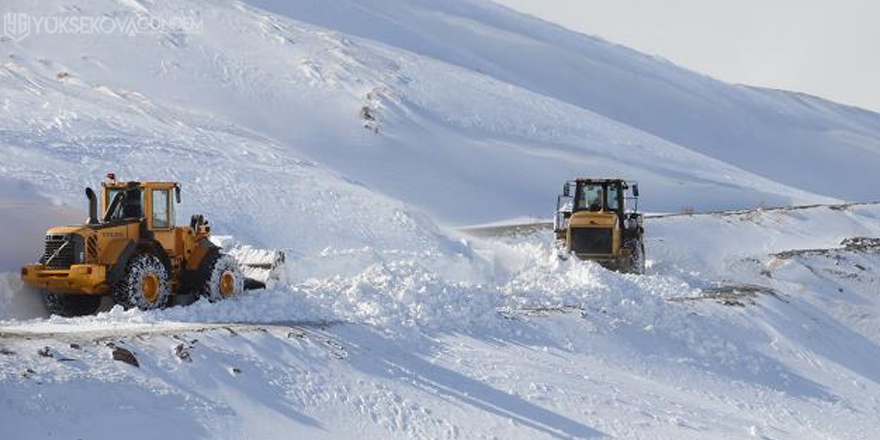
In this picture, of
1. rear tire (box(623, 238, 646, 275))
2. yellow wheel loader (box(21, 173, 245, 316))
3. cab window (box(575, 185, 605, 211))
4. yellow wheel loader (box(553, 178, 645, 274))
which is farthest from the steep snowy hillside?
yellow wheel loader (box(21, 173, 245, 316))

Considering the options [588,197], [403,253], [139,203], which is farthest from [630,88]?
[139,203]

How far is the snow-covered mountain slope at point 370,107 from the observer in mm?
37188

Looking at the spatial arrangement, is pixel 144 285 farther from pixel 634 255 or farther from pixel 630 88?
pixel 630 88

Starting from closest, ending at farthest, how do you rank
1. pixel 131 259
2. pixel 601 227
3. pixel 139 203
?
pixel 131 259 → pixel 139 203 → pixel 601 227

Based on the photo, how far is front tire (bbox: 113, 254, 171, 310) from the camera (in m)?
16.0

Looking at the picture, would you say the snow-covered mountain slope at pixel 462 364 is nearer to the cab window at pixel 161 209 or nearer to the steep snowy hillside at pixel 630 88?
the cab window at pixel 161 209

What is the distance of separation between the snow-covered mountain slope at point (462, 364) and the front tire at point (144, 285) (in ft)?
1.74

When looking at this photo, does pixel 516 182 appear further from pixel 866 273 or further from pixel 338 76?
pixel 866 273

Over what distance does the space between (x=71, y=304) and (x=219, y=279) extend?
2.06 meters

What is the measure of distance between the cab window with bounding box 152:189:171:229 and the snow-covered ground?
1.46 meters

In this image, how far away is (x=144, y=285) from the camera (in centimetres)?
1634

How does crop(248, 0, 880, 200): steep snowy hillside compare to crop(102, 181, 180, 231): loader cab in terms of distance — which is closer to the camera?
crop(102, 181, 180, 231): loader cab

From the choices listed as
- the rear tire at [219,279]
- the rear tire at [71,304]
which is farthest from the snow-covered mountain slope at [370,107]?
the rear tire at [71,304]

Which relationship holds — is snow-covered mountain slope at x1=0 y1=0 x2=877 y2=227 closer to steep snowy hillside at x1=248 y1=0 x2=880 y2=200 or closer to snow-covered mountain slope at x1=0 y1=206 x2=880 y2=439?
steep snowy hillside at x1=248 y1=0 x2=880 y2=200
